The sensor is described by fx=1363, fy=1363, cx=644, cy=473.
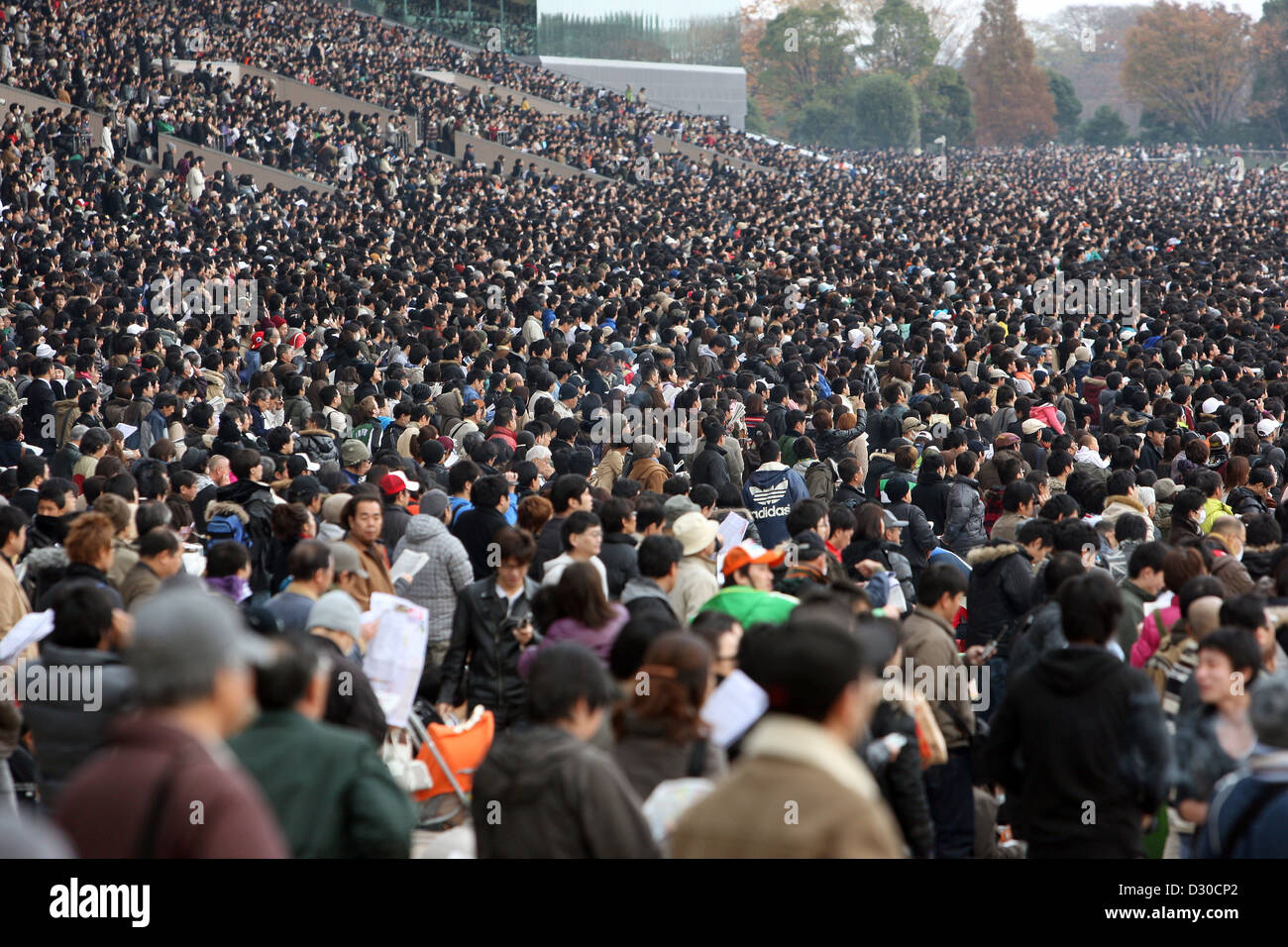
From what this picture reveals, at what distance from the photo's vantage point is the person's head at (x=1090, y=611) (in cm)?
406

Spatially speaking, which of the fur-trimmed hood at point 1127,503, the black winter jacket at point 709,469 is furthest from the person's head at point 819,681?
the black winter jacket at point 709,469

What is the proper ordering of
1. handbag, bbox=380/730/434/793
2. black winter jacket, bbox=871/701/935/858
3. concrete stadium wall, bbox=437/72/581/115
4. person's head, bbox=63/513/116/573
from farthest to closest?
1. concrete stadium wall, bbox=437/72/581/115
2. person's head, bbox=63/513/116/573
3. handbag, bbox=380/730/434/793
4. black winter jacket, bbox=871/701/935/858

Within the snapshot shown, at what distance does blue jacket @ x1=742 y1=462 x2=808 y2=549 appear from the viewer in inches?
317

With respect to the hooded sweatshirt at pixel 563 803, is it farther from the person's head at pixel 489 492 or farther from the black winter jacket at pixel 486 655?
the person's head at pixel 489 492

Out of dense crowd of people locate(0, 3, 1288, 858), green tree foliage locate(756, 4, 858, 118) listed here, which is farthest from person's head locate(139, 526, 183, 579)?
green tree foliage locate(756, 4, 858, 118)

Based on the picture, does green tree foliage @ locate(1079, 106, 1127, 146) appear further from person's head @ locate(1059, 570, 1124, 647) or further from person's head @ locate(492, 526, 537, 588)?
person's head @ locate(1059, 570, 1124, 647)

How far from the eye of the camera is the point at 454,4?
5134cm

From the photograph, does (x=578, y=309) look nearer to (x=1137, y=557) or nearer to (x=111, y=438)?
(x=111, y=438)

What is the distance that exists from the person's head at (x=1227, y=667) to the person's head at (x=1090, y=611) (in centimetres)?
30

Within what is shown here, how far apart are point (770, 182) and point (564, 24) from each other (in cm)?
2840

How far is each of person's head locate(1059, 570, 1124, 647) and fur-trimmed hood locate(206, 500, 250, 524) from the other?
408 centimetres

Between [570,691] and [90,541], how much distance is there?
2926 mm

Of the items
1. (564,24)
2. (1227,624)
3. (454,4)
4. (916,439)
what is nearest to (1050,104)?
(564,24)

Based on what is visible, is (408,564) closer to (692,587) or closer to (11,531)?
(692,587)
